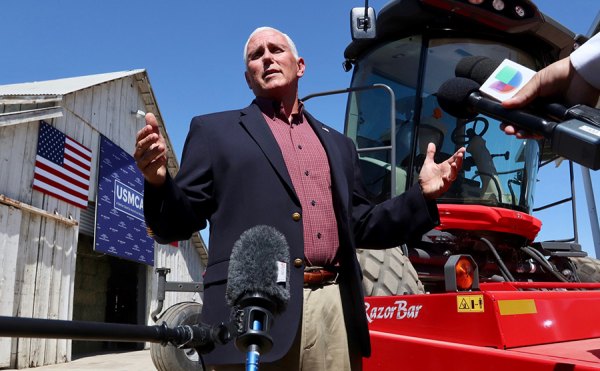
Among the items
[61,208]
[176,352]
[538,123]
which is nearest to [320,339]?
[538,123]

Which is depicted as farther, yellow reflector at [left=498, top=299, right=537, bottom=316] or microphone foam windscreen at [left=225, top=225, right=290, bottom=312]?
yellow reflector at [left=498, top=299, right=537, bottom=316]

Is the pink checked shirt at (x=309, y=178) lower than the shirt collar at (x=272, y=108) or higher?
lower

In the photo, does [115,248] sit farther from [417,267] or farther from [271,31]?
[271,31]

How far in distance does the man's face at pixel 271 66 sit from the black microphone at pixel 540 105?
805 millimetres

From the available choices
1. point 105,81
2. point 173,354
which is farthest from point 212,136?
point 105,81

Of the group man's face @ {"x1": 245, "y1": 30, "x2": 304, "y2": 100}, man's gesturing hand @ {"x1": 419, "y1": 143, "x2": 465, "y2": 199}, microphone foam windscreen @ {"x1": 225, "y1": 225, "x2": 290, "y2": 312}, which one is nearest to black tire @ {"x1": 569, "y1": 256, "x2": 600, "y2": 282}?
man's gesturing hand @ {"x1": 419, "y1": 143, "x2": 465, "y2": 199}

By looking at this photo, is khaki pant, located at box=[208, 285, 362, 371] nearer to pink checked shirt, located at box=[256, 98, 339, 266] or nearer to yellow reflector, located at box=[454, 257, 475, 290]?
pink checked shirt, located at box=[256, 98, 339, 266]

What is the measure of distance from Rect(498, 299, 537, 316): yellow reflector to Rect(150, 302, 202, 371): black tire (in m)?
3.17

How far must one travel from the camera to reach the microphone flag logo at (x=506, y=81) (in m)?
1.57

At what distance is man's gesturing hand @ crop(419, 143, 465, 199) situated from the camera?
7.52 feet

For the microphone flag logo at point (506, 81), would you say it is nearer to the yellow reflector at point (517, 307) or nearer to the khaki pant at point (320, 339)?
the khaki pant at point (320, 339)

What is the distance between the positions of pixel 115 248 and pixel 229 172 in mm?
11480

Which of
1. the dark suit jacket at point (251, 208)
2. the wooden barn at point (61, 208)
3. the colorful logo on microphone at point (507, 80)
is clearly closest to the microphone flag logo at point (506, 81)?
the colorful logo on microphone at point (507, 80)

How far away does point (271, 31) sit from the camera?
2494mm
